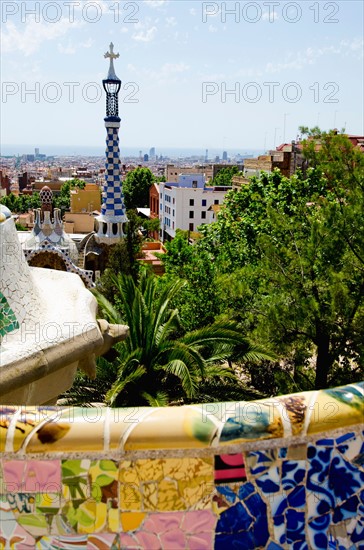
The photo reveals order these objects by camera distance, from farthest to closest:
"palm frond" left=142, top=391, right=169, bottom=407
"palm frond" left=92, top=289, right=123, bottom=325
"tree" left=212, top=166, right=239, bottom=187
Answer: "tree" left=212, top=166, right=239, bottom=187, "palm frond" left=92, top=289, right=123, bottom=325, "palm frond" left=142, top=391, right=169, bottom=407

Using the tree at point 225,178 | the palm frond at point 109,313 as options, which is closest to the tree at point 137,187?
the tree at point 225,178

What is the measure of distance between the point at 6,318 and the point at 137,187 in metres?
50.9

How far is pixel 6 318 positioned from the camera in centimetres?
372

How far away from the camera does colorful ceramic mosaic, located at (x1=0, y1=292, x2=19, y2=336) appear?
368 centimetres

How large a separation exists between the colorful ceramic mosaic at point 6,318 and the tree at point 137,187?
163ft

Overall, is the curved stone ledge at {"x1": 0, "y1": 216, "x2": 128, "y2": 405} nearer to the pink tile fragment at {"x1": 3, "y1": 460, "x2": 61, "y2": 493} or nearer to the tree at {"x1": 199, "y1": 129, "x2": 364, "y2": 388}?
the pink tile fragment at {"x1": 3, "y1": 460, "x2": 61, "y2": 493}

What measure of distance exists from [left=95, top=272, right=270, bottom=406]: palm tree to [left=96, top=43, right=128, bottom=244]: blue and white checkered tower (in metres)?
11.9

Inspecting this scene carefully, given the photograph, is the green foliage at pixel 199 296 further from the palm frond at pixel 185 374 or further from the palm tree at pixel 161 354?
the palm frond at pixel 185 374

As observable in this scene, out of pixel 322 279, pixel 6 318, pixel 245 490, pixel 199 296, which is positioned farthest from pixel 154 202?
pixel 245 490

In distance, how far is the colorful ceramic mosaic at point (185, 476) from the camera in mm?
2018

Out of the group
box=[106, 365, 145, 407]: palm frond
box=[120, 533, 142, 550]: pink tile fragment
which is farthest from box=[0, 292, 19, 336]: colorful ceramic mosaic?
box=[106, 365, 145, 407]: palm frond

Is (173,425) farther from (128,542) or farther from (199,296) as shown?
(199,296)

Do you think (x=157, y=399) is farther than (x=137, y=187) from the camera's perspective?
No

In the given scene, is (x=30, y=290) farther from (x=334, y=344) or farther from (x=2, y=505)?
(x=334, y=344)
